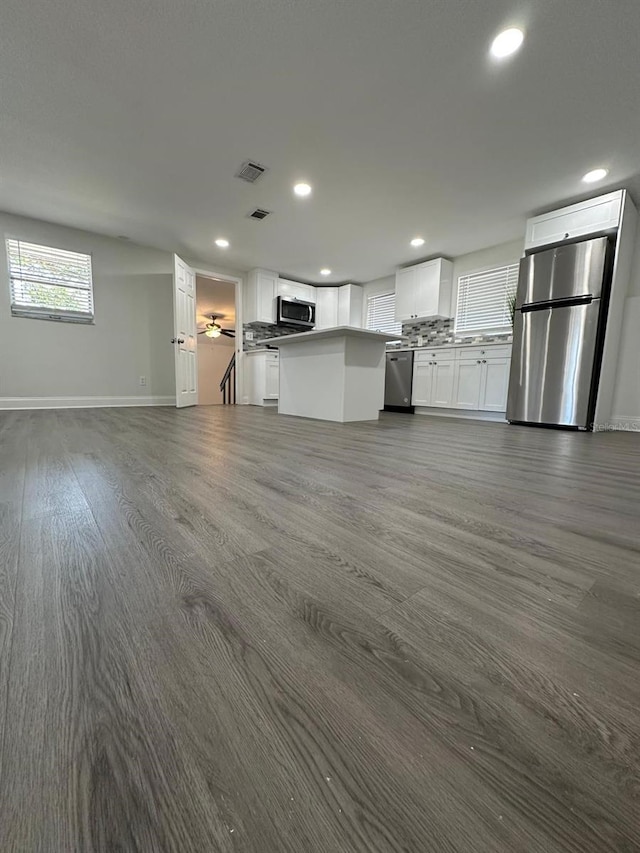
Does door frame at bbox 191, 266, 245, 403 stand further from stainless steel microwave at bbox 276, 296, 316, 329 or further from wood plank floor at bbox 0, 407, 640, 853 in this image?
wood plank floor at bbox 0, 407, 640, 853

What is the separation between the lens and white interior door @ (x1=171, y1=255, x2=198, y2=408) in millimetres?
4536

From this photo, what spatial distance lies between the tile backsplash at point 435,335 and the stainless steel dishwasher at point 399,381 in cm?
31

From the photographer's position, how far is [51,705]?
44cm

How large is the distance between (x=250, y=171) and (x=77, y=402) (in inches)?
139

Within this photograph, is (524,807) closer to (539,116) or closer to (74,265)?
(539,116)

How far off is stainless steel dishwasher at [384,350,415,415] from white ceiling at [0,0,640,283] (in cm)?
192

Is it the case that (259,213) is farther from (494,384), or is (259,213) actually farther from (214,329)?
(214,329)

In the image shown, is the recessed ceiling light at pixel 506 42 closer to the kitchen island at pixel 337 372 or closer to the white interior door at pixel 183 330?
the kitchen island at pixel 337 372

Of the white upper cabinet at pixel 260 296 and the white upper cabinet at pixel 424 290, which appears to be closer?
the white upper cabinet at pixel 424 290

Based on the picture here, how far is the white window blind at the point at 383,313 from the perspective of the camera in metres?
5.92

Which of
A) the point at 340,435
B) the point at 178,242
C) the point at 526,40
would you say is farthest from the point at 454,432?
the point at 178,242

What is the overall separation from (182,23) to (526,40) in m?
1.83

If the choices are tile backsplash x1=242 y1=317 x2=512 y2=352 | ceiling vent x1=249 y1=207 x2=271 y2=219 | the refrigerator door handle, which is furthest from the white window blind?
ceiling vent x1=249 y1=207 x2=271 y2=219

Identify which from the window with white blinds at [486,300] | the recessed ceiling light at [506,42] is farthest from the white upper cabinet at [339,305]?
the recessed ceiling light at [506,42]
